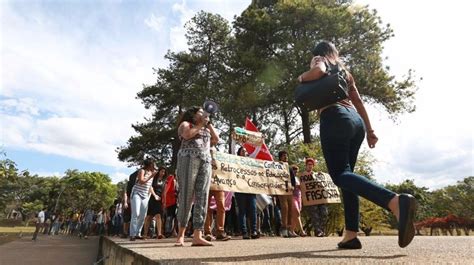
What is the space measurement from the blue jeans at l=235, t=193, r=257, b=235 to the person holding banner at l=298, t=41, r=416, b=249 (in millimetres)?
3490

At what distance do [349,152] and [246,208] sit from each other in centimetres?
429

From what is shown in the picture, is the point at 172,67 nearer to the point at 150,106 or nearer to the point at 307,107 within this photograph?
the point at 150,106

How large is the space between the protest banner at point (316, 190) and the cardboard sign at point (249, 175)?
522 millimetres

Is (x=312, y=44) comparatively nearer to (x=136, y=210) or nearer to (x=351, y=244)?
(x=136, y=210)

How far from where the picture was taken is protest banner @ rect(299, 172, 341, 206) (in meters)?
8.41

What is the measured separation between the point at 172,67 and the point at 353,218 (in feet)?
94.2

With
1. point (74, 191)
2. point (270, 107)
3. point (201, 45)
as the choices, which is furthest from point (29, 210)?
point (270, 107)

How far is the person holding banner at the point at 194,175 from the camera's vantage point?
4227 millimetres

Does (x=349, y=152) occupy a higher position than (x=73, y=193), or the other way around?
(x=73, y=193)

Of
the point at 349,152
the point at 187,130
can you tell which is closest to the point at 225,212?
the point at 187,130

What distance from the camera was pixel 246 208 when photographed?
7.17m

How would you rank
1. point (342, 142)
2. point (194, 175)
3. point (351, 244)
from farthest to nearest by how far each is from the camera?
point (194, 175) < point (351, 244) < point (342, 142)

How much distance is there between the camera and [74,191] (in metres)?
71.1

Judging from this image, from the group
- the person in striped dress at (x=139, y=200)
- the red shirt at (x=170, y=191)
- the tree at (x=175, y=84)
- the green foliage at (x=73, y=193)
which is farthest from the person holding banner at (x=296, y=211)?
the green foliage at (x=73, y=193)
